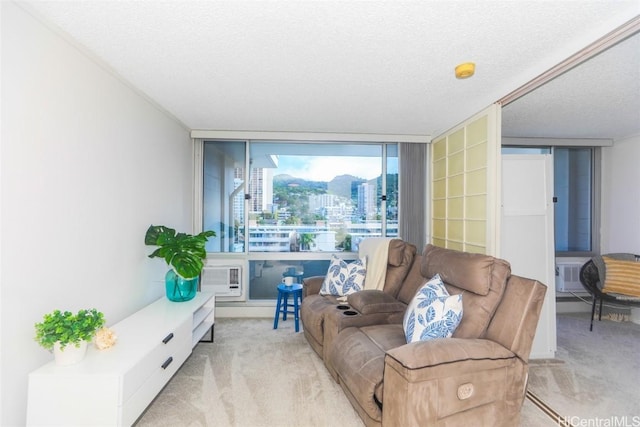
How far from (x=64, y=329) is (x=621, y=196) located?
5995 millimetres

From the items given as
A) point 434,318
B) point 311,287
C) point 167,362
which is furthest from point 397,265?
point 167,362

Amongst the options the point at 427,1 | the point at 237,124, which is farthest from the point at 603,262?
the point at 237,124

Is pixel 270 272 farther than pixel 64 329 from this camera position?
Yes

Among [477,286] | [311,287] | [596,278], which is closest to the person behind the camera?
[477,286]

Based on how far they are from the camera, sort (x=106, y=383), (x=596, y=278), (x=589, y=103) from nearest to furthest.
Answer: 1. (x=106, y=383)
2. (x=589, y=103)
3. (x=596, y=278)

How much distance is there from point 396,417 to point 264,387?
1.18 meters

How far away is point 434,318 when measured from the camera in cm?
193

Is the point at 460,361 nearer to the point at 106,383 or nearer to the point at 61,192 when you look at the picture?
the point at 106,383

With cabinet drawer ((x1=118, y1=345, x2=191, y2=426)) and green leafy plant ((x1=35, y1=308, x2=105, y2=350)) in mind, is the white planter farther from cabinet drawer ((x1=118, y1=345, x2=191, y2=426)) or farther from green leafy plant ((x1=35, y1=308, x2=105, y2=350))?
cabinet drawer ((x1=118, y1=345, x2=191, y2=426))

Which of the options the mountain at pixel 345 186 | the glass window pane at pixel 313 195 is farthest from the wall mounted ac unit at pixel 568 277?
the mountain at pixel 345 186

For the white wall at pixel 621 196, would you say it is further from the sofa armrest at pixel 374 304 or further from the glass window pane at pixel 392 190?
the sofa armrest at pixel 374 304

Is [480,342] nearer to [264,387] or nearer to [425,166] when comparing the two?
[264,387]

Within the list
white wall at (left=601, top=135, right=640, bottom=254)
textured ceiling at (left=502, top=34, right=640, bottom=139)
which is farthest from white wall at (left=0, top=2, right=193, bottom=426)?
white wall at (left=601, top=135, right=640, bottom=254)

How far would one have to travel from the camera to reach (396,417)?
156 centimetres
